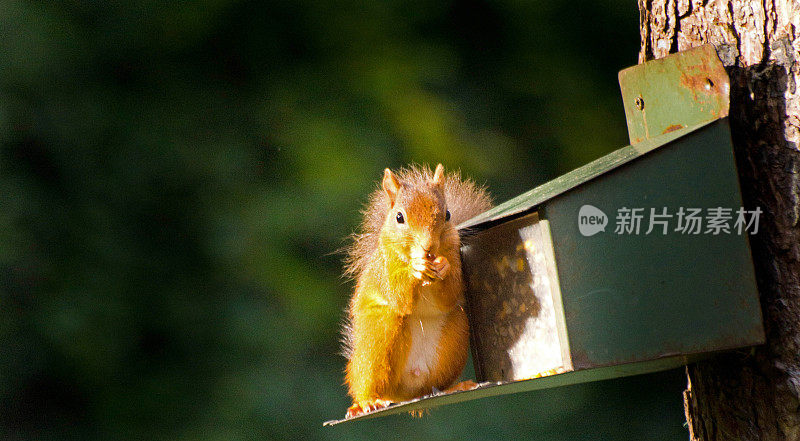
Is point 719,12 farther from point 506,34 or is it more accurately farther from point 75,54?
point 75,54

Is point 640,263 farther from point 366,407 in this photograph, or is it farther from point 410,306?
point 366,407

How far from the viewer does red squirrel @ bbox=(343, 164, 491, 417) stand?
5.11 ft

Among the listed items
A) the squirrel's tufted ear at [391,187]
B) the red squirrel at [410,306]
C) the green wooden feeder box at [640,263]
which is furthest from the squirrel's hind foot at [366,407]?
the squirrel's tufted ear at [391,187]

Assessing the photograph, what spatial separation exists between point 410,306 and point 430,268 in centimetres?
12

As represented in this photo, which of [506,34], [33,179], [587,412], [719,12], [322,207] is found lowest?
[587,412]

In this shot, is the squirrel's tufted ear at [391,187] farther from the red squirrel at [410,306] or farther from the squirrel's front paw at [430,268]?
the squirrel's front paw at [430,268]

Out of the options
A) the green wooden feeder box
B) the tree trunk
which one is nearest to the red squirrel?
the green wooden feeder box

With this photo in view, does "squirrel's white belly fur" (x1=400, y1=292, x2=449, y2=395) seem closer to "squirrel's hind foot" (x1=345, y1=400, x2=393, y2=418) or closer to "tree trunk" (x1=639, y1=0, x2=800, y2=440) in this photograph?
"squirrel's hind foot" (x1=345, y1=400, x2=393, y2=418)

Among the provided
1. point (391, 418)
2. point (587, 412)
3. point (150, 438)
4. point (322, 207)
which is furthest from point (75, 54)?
point (587, 412)

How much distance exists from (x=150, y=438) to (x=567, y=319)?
2.22 m

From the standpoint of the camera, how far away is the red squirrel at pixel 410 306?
1558 mm

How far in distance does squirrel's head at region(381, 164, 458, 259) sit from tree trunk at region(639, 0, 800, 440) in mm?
560

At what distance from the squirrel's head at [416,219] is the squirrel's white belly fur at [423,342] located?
0.47 ft

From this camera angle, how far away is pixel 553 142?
124 inches
